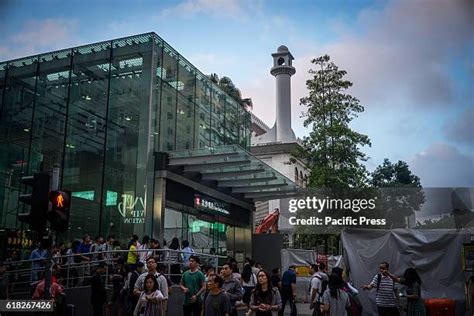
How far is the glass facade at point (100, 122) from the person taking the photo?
19.5 m

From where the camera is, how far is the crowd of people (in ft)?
28.1

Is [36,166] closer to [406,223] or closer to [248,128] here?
[248,128]

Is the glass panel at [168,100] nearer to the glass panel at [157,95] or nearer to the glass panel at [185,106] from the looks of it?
the glass panel at [157,95]

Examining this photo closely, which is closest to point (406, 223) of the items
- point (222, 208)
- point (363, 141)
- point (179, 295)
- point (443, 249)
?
point (363, 141)

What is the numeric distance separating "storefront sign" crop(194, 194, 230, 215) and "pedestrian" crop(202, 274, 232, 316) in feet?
46.6

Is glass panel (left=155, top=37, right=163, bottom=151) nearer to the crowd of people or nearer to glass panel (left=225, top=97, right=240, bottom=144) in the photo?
the crowd of people

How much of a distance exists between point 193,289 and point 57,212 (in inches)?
137

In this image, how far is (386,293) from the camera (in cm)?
1177

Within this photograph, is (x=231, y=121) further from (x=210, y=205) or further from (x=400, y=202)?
(x=400, y=202)

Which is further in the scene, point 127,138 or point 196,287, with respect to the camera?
point 127,138

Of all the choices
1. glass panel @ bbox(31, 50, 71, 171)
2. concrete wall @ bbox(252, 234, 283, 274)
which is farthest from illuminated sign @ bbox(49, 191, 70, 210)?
concrete wall @ bbox(252, 234, 283, 274)

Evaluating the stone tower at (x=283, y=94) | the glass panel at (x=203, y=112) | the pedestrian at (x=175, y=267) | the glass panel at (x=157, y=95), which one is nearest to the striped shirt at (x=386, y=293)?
the pedestrian at (x=175, y=267)

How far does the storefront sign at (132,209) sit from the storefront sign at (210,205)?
352 cm

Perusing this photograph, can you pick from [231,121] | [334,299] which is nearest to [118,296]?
[334,299]
